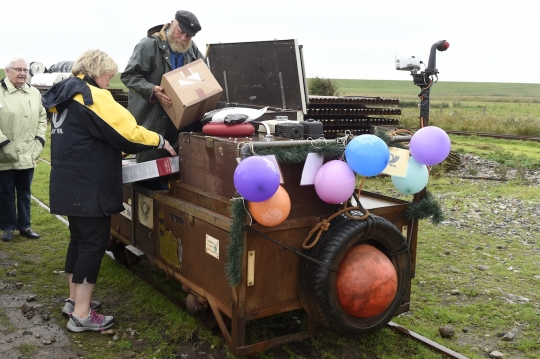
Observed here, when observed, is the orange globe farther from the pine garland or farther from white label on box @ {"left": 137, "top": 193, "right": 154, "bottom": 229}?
white label on box @ {"left": 137, "top": 193, "right": 154, "bottom": 229}

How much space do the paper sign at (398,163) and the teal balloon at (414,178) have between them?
0.16 m

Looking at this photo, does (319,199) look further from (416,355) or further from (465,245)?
(465,245)

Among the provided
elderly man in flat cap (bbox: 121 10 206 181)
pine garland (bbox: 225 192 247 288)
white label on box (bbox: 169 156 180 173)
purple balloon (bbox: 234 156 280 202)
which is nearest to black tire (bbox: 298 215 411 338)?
A: pine garland (bbox: 225 192 247 288)

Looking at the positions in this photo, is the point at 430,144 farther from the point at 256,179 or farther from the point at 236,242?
the point at 236,242

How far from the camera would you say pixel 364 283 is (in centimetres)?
383

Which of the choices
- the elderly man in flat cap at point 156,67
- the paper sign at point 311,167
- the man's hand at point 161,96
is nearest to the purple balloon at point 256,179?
the paper sign at point 311,167

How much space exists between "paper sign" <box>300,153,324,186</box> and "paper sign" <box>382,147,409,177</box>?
0.50 metres

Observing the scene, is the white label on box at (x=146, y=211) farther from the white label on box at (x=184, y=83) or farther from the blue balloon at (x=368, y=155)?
the blue balloon at (x=368, y=155)

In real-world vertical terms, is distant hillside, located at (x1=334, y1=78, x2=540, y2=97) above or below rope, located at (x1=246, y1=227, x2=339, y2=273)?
above

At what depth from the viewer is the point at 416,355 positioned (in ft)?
14.3

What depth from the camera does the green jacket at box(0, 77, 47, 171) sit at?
653 cm

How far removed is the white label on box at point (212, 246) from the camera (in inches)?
155

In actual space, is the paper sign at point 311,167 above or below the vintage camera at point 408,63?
below

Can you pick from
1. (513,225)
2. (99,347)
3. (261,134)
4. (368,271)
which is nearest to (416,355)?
(368,271)
